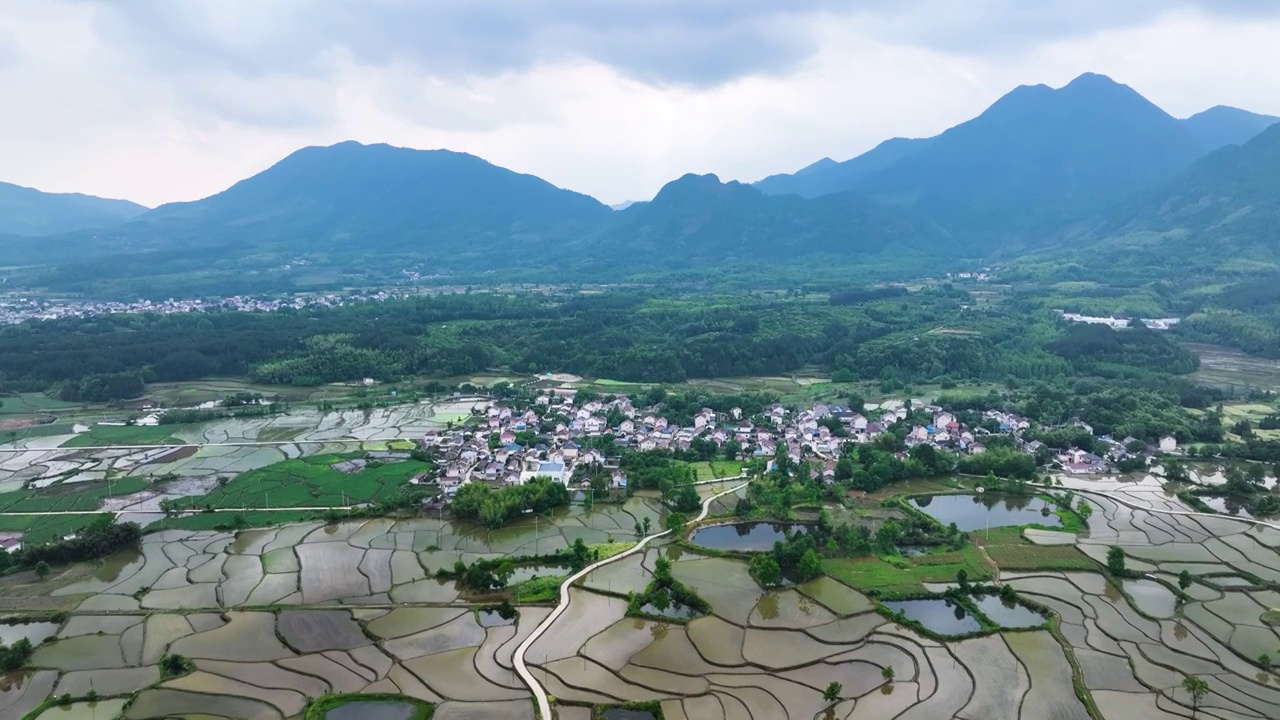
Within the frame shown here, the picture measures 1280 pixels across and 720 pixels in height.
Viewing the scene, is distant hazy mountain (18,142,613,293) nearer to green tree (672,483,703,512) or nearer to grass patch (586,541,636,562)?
green tree (672,483,703,512)

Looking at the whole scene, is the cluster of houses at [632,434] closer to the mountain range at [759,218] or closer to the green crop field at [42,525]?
the green crop field at [42,525]

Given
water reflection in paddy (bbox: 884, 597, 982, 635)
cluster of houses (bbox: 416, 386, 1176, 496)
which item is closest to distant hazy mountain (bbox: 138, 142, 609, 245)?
cluster of houses (bbox: 416, 386, 1176, 496)

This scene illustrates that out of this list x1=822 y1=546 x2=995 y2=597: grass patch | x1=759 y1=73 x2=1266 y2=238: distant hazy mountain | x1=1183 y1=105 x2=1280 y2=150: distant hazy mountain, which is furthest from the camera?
x1=1183 y1=105 x2=1280 y2=150: distant hazy mountain

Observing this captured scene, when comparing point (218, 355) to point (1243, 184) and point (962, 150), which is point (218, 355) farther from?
point (962, 150)

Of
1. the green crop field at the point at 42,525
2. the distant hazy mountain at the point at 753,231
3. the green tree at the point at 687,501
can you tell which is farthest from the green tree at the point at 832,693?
the distant hazy mountain at the point at 753,231

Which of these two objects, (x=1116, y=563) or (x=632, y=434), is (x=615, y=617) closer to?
(x=1116, y=563)
